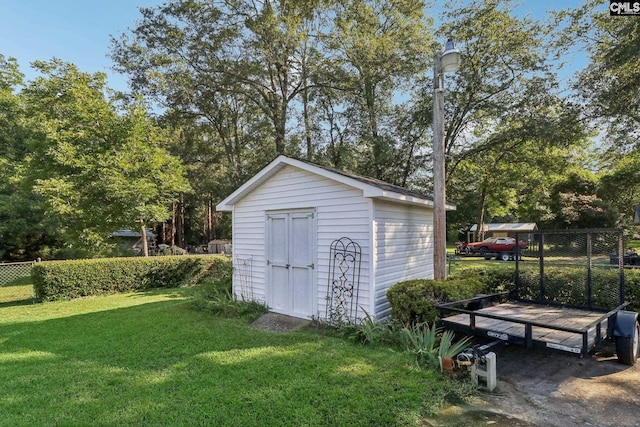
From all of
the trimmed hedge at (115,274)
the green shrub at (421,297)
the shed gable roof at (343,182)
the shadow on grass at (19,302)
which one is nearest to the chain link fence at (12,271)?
the shadow on grass at (19,302)

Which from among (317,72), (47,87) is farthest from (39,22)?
(317,72)

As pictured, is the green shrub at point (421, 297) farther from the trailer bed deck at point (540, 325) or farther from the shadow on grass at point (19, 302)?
the shadow on grass at point (19, 302)

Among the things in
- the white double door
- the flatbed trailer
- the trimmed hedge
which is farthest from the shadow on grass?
the flatbed trailer

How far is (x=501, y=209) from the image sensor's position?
30641mm

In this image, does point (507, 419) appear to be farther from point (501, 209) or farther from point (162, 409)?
point (501, 209)

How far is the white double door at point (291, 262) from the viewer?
6.62m

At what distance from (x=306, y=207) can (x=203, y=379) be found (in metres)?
3.62

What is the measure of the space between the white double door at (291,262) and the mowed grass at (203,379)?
99 cm

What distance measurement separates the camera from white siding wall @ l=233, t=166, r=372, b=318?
5.89m

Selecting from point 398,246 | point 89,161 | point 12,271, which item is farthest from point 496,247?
point 12,271

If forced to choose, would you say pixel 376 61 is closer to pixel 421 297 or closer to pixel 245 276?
pixel 245 276

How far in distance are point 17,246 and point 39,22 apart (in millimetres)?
14727

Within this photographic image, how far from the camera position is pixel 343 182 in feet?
19.3

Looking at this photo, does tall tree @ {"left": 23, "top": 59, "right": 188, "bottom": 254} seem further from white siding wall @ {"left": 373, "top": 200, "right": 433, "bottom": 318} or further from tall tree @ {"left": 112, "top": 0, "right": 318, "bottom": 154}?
white siding wall @ {"left": 373, "top": 200, "right": 433, "bottom": 318}
